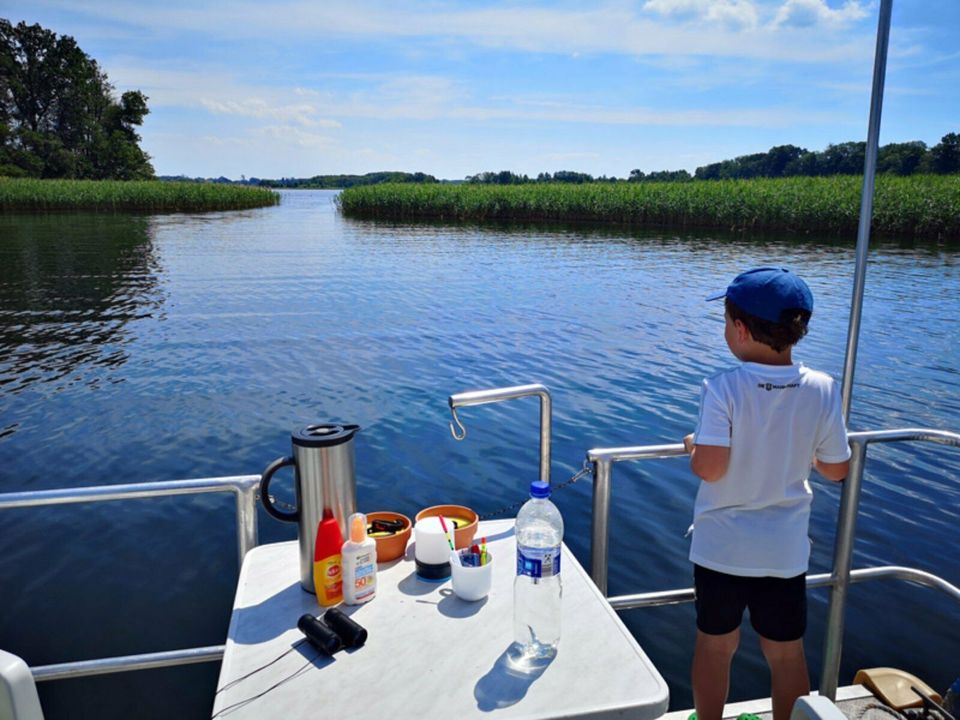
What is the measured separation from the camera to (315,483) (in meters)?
1.77

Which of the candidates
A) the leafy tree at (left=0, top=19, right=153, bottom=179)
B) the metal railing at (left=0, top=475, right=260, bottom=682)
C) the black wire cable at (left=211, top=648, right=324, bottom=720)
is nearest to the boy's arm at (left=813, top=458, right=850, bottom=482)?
the black wire cable at (left=211, top=648, right=324, bottom=720)

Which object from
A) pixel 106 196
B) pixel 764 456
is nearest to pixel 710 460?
pixel 764 456

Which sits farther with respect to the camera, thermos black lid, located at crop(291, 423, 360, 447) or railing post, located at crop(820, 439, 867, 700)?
railing post, located at crop(820, 439, 867, 700)

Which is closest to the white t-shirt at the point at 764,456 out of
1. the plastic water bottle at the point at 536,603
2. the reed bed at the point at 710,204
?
the plastic water bottle at the point at 536,603

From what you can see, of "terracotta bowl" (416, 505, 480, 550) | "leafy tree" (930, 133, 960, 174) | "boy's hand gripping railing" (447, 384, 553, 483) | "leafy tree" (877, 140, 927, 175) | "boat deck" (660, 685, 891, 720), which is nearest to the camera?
"terracotta bowl" (416, 505, 480, 550)

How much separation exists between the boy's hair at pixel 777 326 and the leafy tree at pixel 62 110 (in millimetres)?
69306

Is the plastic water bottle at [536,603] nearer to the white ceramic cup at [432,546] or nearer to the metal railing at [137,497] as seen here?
the white ceramic cup at [432,546]

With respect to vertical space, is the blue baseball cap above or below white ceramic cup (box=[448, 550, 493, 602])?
above

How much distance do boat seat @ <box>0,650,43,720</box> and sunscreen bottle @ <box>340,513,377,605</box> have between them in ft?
2.24

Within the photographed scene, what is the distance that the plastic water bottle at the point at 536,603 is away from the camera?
154cm

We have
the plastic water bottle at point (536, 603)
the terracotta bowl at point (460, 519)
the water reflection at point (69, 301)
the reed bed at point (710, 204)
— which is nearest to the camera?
the plastic water bottle at point (536, 603)

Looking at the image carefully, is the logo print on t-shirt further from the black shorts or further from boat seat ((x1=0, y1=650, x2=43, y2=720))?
boat seat ((x1=0, y1=650, x2=43, y2=720))

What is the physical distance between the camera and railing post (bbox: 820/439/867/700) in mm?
2367

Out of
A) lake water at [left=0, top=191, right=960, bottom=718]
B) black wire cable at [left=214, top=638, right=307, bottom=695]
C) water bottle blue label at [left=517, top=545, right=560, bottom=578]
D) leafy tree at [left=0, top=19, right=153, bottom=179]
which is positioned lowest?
lake water at [left=0, top=191, right=960, bottom=718]
